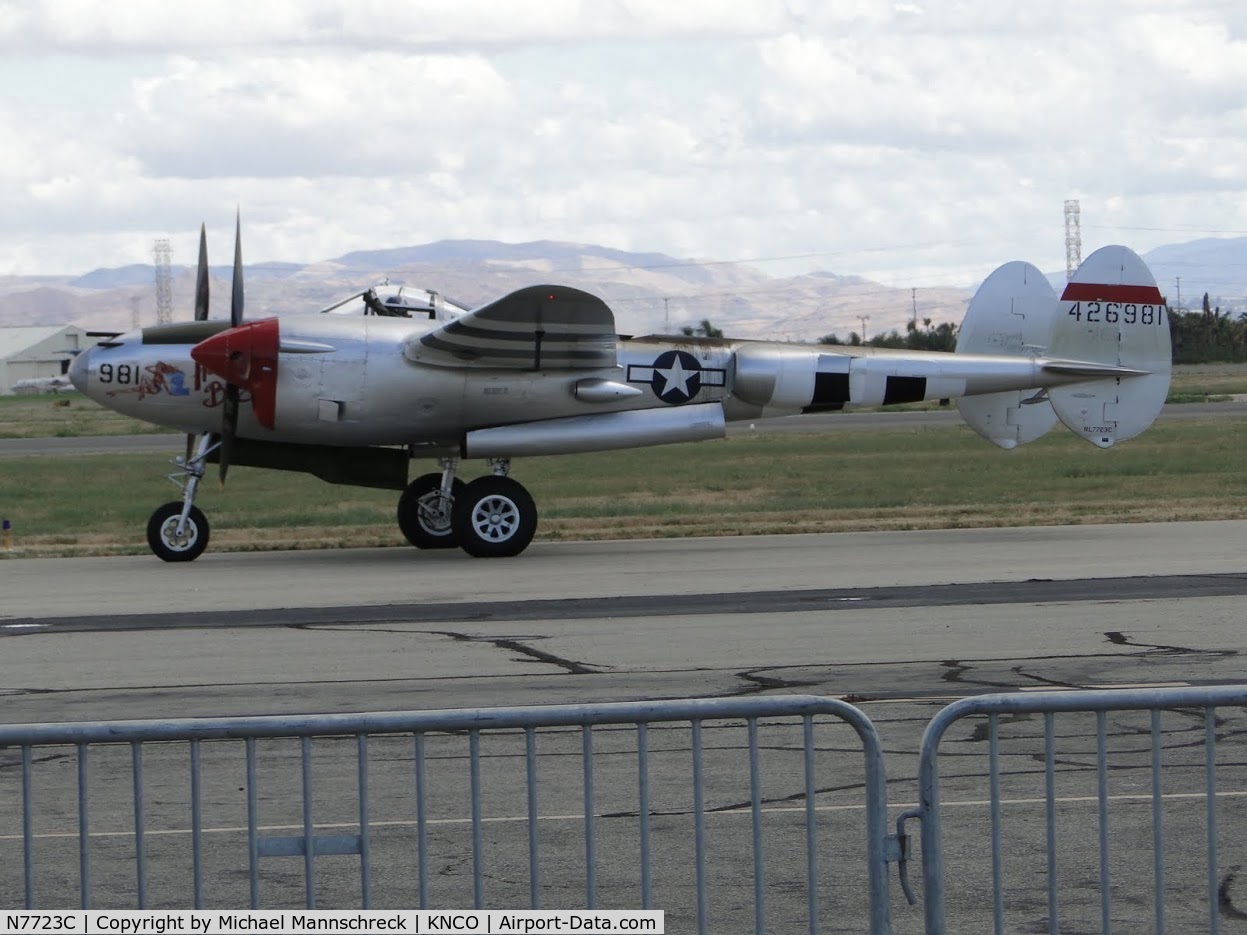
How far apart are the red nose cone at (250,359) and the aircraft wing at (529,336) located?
4.97ft

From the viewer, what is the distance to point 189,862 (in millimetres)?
6660

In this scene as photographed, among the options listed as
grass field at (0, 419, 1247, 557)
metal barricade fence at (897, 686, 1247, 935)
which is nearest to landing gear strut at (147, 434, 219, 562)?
grass field at (0, 419, 1247, 557)

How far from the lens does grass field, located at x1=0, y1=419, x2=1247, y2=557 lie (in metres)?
22.5

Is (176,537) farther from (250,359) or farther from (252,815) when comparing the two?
(252,815)

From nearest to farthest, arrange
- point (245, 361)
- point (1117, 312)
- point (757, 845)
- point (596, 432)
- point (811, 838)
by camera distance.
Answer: point (757, 845) → point (811, 838) → point (245, 361) → point (596, 432) → point (1117, 312)

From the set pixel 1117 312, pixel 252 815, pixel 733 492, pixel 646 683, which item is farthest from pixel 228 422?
pixel 252 815

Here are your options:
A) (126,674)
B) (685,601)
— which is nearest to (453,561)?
(685,601)

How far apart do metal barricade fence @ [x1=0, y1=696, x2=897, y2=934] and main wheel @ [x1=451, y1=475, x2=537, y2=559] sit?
9999mm

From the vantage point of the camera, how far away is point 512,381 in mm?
19391

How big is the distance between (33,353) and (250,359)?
139 meters

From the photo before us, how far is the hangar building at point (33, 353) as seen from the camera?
144 meters

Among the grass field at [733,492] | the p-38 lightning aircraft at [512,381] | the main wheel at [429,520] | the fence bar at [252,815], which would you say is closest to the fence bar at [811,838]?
the fence bar at [252,815]

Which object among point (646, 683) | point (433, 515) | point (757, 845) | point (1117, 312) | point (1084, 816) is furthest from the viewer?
point (1117, 312)

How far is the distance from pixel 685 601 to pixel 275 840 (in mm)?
10013
